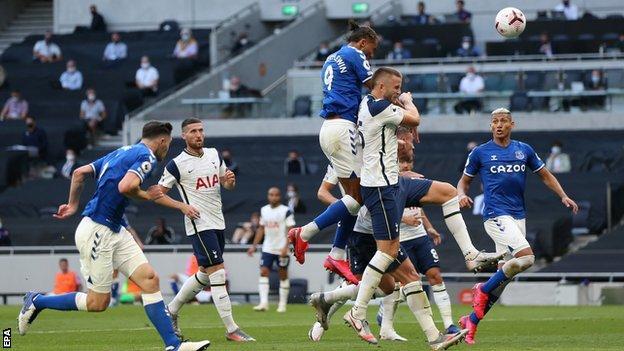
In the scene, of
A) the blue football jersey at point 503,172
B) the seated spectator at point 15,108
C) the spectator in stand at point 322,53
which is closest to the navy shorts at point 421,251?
the blue football jersey at point 503,172

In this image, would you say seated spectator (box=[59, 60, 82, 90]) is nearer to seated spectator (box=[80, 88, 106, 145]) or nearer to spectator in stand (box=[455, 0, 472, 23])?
seated spectator (box=[80, 88, 106, 145])

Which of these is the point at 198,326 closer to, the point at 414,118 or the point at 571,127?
the point at 414,118

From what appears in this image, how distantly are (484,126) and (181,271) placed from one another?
31.0 feet

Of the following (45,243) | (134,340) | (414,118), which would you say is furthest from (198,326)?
(45,243)

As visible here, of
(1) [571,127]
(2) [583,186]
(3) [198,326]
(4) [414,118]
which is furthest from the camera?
(1) [571,127]

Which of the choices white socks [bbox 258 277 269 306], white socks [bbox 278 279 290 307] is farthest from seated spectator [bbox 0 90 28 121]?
white socks [bbox 278 279 290 307]

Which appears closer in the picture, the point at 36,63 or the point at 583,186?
the point at 583,186

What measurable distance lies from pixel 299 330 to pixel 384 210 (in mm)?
4692

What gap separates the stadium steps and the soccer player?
31.7 m

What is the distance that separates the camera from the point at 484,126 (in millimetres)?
35969

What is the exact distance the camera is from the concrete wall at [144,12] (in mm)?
46594

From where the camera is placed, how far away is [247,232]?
30.6 meters

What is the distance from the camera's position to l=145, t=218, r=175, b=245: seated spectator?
30922mm

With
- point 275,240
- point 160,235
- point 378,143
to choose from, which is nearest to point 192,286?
point 378,143
